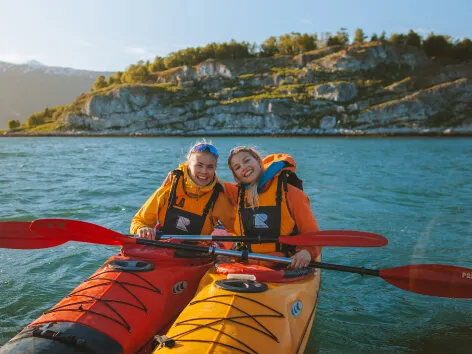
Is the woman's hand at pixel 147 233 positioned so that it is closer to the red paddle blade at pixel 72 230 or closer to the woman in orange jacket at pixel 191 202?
the woman in orange jacket at pixel 191 202

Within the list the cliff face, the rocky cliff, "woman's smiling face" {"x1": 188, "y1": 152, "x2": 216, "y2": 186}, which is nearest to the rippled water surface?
"woman's smiling face" {"x1": 188, "y1": 152, "x2": 216, "y2": 186}

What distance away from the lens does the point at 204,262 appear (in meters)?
4.08

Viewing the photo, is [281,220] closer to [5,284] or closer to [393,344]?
[393,344]

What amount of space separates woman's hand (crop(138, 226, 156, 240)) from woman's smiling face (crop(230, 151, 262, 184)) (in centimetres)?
100

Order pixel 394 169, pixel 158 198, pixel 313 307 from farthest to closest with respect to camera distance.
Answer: pixel 394 169 → pixel 158 198 → pixel 313 307

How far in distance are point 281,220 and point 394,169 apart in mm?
15551

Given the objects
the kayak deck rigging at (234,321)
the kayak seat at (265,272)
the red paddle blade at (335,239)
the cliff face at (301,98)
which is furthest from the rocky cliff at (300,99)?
the kayak deck rigging at (234,321)

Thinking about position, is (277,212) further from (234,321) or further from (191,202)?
(234,321)

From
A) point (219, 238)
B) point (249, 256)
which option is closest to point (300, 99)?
point (219, 238)

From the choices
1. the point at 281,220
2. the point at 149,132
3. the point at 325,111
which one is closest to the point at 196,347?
the point at 281,220

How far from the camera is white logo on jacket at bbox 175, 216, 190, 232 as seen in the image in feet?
14.2

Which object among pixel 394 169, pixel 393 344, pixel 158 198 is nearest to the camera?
pixel 393 344

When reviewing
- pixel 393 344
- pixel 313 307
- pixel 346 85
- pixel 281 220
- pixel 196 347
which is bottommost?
pixel 393 344

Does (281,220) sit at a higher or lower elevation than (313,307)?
higher
